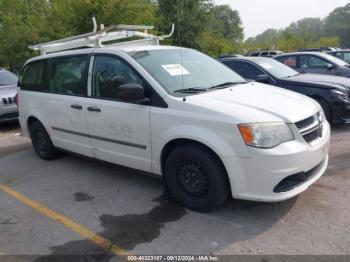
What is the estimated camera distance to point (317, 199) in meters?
3.88

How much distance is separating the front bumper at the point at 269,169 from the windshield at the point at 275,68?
441 centimetres

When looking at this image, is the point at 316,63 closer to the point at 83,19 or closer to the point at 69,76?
the point at 69,76

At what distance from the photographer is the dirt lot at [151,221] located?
315cm

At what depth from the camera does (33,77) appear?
5770 millimetres

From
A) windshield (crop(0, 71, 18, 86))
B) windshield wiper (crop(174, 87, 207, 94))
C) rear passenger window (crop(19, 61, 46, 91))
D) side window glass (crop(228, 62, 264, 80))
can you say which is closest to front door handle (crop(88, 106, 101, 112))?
windshield wiper (crop(174, 87, 207, 94))

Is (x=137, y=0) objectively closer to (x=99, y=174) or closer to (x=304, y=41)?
(x=99, y=174)

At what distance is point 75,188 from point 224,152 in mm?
2294

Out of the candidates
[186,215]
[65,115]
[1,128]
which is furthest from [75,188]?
[1,128]

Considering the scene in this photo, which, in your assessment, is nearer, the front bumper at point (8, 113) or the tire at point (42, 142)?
the tire at point (42, 142)

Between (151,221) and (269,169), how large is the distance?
4.25ft

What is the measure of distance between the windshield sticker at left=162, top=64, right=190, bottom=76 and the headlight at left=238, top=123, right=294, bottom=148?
1.22m

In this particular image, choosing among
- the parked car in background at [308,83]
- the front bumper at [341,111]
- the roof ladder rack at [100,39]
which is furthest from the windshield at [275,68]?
the roof ladder rack at [100,39]

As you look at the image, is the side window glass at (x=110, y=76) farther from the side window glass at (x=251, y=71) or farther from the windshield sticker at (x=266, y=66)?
the windshield sticker at (x=266, y=66)

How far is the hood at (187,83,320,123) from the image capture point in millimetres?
3330
